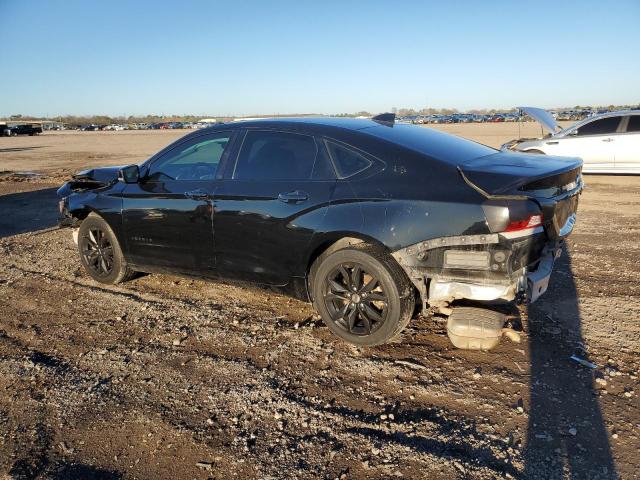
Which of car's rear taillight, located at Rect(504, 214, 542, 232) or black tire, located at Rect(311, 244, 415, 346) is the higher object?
car's rear taillight, located at Rect(504, 214, 542, 232)

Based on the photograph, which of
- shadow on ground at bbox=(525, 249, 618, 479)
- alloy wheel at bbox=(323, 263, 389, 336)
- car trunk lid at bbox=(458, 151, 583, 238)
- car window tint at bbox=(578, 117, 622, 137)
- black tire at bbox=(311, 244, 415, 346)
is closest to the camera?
shadow on ground at bbox=(525, 249, 618, 479)

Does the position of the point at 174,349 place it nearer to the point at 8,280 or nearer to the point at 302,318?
the point at 302,318

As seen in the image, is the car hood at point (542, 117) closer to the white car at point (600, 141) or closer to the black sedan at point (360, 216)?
the white car at point (600, 141)

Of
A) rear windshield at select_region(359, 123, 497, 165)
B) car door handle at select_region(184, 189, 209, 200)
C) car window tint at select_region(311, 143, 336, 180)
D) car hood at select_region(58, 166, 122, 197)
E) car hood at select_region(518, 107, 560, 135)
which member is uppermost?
car hood at select_region(518, 107, 560, 135)

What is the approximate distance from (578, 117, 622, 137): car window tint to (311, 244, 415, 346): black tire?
10.5 m

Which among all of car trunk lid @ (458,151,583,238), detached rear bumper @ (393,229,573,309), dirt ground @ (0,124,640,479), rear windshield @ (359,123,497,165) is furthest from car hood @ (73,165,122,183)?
car trunk lid @ (458,151,583,238)

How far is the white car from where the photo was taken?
1127 centimetres

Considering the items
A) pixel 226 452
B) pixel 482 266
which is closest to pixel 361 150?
pixel 482 266

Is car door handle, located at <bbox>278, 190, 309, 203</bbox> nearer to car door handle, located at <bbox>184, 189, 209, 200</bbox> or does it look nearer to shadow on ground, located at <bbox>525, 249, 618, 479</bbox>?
car door handle, located at <bbox>184, 189, 209, 200</bbox>

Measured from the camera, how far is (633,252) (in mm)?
5977

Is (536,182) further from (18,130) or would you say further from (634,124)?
(18,130)

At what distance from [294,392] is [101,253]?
123 inches

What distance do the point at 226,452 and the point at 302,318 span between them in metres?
1.81

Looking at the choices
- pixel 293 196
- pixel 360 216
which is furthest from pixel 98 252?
pixel 360 216
